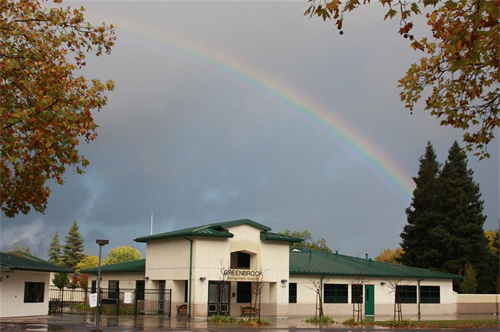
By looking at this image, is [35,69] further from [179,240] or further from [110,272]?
[110,272]

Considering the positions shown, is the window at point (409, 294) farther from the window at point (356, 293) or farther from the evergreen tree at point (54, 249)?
the evergreen tree at point (54, 249)

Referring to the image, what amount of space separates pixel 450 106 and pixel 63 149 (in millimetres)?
9586

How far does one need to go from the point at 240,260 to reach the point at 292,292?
4.94 m

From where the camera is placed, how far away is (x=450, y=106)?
44.0 feet

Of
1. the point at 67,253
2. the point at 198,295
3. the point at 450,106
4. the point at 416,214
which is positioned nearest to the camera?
the point at 450,106

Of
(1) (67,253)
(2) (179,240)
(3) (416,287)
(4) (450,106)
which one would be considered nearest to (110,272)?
(2) (179,240)

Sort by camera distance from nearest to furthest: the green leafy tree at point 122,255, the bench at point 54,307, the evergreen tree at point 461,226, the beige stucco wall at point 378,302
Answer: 1. the bench at point 54,307
2. the beige stucco wall at point 378,302
3. the evergreen tree at point 461,226
4. the green leafy tree at point 122,255

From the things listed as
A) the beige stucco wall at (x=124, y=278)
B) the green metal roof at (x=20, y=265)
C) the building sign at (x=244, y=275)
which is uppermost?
the green metal roof at (x=20, y=265)

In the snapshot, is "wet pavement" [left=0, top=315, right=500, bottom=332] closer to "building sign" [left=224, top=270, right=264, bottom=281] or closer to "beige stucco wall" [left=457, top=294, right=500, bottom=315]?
"building sign" [left=224, top=270, right=264, bottom=281]

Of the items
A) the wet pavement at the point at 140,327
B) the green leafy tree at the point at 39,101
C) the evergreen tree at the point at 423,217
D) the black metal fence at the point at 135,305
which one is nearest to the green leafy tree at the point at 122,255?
the evergreen tree at the point at 423,217

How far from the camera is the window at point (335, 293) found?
44.3 metres

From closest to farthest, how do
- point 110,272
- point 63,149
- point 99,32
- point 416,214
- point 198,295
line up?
point 63,149 → point 99,32 → point 198,295 → point 110,272 → point 416,214

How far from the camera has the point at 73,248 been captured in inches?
3863

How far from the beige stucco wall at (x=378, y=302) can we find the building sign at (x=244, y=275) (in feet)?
13.1
